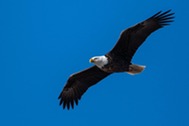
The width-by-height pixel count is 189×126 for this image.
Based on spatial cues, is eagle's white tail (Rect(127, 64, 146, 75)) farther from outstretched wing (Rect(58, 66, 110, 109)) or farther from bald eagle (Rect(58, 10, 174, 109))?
outstretched wing (Rect(58, 66, 110, 109))

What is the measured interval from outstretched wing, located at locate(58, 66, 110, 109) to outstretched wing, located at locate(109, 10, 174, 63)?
98 cm

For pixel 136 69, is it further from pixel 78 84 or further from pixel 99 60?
pixel 78 84

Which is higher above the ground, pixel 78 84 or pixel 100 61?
pixel 78 84

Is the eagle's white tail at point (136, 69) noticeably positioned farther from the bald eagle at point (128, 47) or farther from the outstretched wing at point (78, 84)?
the outstretched wing at point (78, 84)

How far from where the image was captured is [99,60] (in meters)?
15.3

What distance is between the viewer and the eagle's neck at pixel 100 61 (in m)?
15.2

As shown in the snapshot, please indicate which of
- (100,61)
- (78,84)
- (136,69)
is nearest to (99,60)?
(100,61)

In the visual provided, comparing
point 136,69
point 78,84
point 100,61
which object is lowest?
point 136,69

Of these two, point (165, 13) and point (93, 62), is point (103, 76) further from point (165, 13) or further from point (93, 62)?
point (165, 13)

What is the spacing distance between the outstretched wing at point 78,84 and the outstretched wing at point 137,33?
3.22 feet

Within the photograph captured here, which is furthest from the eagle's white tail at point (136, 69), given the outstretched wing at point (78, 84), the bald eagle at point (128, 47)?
the outstretched wing at point (78, 84)

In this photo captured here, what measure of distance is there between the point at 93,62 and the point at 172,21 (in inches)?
86.4

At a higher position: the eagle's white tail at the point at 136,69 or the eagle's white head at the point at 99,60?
the eagle's white head at the point at 99,60

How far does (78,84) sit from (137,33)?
2.25 m
